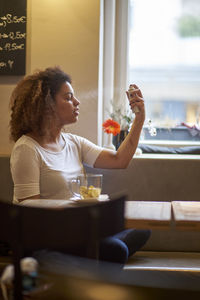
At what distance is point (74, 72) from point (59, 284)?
67.6 inches

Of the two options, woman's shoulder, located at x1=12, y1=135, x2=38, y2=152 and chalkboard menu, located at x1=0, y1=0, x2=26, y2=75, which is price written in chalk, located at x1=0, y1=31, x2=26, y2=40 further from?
woman's shoulder, located at x1=12, y1=135, x2=38, y2=152

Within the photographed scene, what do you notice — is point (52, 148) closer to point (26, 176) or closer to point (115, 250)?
point (26, 176)

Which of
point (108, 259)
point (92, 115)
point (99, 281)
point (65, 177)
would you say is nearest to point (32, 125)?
point (65, 177)

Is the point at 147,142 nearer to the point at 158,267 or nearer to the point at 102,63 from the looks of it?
the point at 102,63

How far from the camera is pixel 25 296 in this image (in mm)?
1344

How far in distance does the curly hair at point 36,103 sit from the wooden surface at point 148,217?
2.36 ft

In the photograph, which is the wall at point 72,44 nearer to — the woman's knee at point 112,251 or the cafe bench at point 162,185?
the cafe bench at point 162,185

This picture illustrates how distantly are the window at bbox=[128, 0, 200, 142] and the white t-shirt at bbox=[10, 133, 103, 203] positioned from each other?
1012 mm

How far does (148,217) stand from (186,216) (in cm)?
13

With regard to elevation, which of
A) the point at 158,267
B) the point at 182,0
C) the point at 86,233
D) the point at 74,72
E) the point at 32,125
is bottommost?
the point at 158,267

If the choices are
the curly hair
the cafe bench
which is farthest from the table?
the cafe bench

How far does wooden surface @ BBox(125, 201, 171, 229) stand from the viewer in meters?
1.69

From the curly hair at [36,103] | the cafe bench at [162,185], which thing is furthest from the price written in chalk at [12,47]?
the cafe bench at [162,185]

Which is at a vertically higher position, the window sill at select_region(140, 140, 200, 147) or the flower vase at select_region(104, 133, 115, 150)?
the flower vase at select_region(104, 133, 115, 150)
